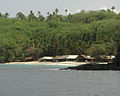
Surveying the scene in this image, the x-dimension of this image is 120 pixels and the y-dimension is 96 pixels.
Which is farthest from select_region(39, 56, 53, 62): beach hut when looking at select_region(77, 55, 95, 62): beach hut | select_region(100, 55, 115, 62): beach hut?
select_region(100, 55, 115, 62): beach hut

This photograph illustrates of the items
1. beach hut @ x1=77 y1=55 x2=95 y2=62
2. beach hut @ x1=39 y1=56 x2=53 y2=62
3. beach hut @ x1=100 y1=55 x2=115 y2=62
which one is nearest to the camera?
beach hut @ x1=100 y1=55 x2=115 y2=62

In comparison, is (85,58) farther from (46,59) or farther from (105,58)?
(46,59)

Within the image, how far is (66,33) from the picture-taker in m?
184

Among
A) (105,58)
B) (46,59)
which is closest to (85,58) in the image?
(105,58)

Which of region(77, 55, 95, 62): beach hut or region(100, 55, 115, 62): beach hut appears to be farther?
region(77, 55, 95, 62): beach hut

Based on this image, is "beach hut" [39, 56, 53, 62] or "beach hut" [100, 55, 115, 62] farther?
"beach hut" [39, 56, 53, 62]

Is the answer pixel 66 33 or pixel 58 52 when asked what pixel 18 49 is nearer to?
pixel 58 52

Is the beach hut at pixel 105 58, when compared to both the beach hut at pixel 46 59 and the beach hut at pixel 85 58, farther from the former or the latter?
the beach hut at pixel 46 59

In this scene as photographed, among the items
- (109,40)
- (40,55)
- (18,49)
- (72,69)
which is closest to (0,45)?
(18,49)

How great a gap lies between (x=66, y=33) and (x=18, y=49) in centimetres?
3772

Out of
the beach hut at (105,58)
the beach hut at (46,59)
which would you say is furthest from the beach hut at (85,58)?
the beach hut at (46,59)

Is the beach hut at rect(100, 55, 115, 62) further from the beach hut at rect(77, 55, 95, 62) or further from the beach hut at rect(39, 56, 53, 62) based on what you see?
the beach hut at rect(39, 56, 53, 62)

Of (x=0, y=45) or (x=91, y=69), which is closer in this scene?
(x=91, y=69)

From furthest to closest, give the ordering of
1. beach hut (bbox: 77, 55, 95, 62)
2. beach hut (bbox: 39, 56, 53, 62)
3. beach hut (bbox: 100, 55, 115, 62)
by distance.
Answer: beach hut (bbox: 39, 56, 53, 62), beach hut (bbox: 77, 55, 95, 62), beach hut (bbox: 100, 55, 115, 62)
